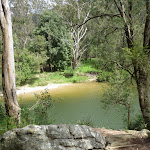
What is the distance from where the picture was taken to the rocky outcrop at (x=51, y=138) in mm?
2225

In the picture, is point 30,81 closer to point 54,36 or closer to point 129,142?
point 54,36

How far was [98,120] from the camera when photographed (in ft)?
24.4

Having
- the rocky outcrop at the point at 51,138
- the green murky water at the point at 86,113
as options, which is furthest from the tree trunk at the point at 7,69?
the green murky water at the point at 86,113

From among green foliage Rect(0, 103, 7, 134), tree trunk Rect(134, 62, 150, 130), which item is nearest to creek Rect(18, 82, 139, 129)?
green foliage Rect(0, 103, 7, 134)

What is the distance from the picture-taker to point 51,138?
2.37 metres

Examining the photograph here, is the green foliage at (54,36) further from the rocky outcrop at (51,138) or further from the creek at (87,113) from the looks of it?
the rocky outcrop at (51,138)

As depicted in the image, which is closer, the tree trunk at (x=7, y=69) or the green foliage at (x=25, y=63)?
the tree trunk at (x=7, y=69)

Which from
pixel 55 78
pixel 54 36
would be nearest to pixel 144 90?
pixel 55 78

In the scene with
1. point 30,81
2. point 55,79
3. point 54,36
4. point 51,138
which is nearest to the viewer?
point 51,138

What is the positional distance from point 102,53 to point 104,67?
0.94 meters

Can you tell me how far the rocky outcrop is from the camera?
2.22 meters

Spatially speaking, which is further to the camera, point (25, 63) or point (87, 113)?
point (25, 63)

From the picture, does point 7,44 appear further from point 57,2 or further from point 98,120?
point 57,2

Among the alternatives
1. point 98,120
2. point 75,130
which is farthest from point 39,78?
point 75,130
